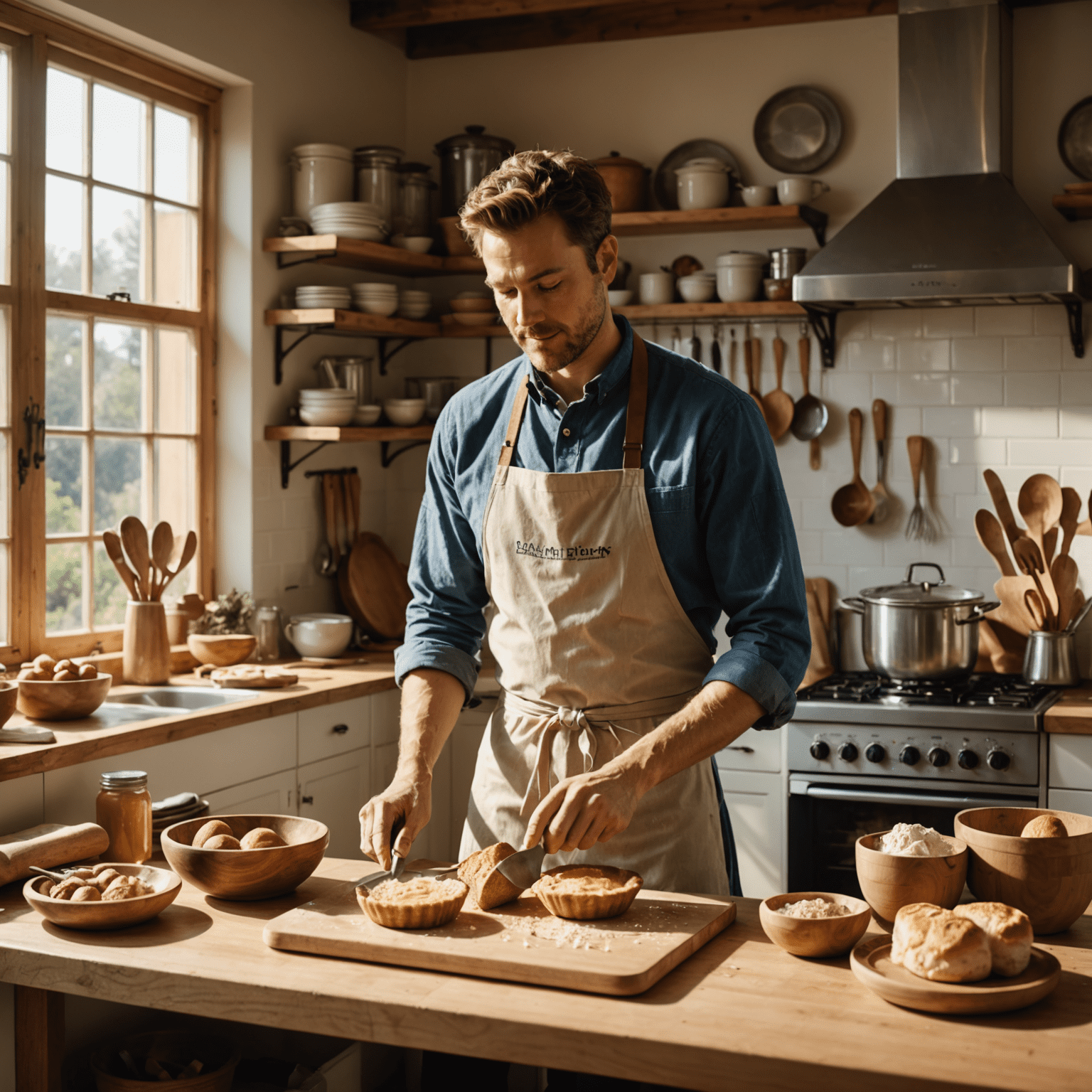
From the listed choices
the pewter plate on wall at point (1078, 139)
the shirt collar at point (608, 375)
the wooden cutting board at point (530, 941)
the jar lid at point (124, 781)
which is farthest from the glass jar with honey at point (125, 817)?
the pewter plate on wall at point (1078, 139)

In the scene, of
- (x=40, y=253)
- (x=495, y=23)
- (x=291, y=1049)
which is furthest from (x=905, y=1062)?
(x=495, y=23)

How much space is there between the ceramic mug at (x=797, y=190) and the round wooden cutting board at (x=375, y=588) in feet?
5.80

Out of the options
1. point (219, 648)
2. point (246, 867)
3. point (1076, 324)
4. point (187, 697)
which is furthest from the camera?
point (1076, 324)

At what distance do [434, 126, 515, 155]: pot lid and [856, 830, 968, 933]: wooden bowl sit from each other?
345 centimetres

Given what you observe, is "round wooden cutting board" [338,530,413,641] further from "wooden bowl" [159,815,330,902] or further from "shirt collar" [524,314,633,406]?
"wooden bowl" [159,815,330,902]

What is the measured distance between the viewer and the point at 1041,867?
5.56 feet

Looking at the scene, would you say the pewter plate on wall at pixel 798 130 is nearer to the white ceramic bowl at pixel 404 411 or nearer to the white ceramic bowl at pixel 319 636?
the white ceramic bowl at pixel 404 411

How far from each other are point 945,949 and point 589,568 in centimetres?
87

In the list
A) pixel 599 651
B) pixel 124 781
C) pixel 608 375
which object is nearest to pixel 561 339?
pixel 608 375

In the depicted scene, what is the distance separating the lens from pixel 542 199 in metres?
1.95

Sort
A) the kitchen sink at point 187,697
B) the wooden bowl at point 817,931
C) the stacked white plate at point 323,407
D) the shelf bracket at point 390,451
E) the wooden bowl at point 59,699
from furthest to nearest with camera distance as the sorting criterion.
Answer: the shelf bracket at point 390,451
the stacked white plate at point 323,407
the kitchen sink at point 187,697
the wooden bowl at point 59,699
the wooden bowl at point 817,931

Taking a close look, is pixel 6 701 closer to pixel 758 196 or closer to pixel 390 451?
pixel 390 451

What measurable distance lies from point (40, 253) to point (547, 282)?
208 cm

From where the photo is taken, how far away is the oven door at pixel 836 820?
143 inches
